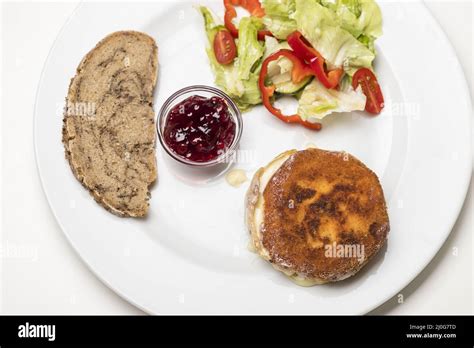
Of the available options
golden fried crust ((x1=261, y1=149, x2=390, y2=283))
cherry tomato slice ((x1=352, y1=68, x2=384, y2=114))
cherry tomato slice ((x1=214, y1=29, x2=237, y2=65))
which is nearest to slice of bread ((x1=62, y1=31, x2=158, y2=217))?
cherry tomato slice ((x1=214, y1=29, x2=237, y2=65))

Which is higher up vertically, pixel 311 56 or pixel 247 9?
pixel 247 9

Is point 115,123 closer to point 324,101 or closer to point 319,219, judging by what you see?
point 324,101

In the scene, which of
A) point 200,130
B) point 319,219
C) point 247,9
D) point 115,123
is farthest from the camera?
point 247,9

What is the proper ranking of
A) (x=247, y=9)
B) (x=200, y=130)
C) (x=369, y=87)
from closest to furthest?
(x=200, y=130) → (x=369, y=87) → (x=247, y=9)

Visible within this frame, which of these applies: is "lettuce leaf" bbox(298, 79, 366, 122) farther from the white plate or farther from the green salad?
the white plate

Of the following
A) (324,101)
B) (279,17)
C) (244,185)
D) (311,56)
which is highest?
(279,17)

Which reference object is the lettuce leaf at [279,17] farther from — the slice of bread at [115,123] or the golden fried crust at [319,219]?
the golden fried crust at [319,219]

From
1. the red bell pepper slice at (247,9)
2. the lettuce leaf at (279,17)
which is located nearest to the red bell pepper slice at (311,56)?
the lettuce leaf at (279,17)

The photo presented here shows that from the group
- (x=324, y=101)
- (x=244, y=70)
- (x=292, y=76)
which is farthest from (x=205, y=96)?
(x=324, y=101)
